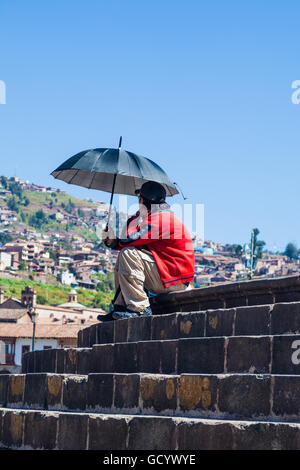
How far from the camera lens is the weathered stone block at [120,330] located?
7.25 metres

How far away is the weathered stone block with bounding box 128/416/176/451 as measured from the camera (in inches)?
196

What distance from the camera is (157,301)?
7934mm

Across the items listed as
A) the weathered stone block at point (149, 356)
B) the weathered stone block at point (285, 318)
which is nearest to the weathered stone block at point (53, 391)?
the weathered stone block at point (149, 356)

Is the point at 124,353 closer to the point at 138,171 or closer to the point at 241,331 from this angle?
the point at 241,331

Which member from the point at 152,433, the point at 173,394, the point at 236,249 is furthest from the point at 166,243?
the point at 236,249

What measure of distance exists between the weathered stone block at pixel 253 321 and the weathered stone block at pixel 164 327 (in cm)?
79

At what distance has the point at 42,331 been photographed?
69.7 meters

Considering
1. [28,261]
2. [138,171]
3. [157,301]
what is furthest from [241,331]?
[28,261]

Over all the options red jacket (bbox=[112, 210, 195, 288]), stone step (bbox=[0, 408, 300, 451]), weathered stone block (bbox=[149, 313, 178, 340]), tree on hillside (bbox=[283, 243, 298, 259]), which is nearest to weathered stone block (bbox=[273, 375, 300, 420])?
stone step (bbox=[0, 408, 300, 451])

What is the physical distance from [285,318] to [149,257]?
2.26 m

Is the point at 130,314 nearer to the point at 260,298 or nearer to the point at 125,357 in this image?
the point at 125,357

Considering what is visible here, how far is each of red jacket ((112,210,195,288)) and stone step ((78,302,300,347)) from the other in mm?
714

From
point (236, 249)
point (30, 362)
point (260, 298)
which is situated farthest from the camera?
point (236, 249)
